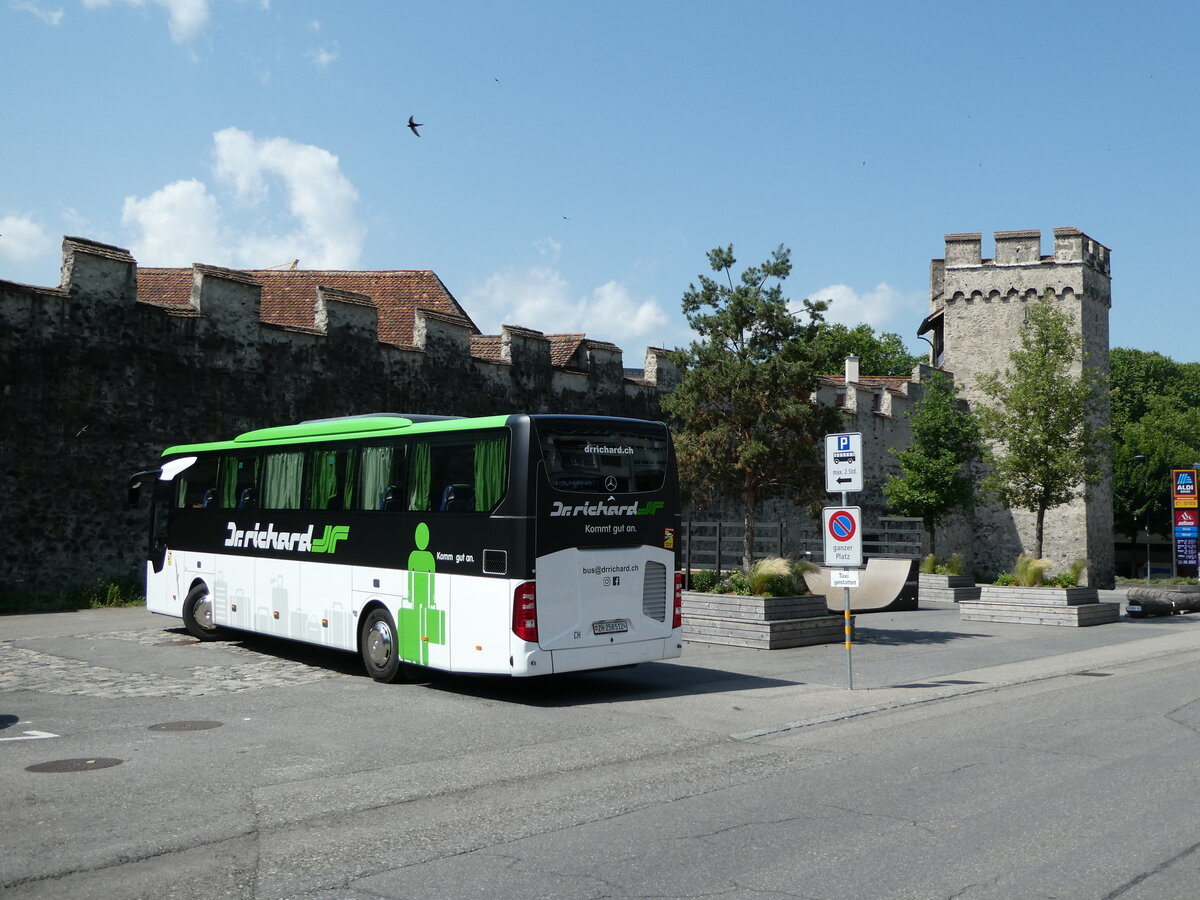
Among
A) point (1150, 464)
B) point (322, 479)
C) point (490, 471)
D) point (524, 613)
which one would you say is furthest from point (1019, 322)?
point (524, 613)

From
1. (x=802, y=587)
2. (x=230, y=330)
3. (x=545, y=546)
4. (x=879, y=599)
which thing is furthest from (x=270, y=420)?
(x=879, y=599)

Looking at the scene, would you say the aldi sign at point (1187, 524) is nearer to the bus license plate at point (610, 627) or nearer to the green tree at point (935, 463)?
the green tree at point (935, 463)

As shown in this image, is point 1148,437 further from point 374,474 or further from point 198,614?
point 374,474

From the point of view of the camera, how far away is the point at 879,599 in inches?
1078

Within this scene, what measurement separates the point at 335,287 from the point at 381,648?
735 inches

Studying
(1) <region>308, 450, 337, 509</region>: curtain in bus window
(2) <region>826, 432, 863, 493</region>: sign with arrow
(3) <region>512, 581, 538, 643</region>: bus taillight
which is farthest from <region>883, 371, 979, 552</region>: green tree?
(3) <region>512, 581, 538, 643</region>: bus taillight

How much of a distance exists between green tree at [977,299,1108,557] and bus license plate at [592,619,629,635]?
1802 centimetres

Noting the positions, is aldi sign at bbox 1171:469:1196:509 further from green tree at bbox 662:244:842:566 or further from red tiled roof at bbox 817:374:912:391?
green tree at bbox 662:244:842:566

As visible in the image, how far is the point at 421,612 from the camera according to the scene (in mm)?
12633

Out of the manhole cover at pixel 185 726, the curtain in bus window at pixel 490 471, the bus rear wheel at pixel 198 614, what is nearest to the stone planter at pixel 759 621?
the curtain in bus window at pixel 490 471

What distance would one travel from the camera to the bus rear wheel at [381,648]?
13.1 m

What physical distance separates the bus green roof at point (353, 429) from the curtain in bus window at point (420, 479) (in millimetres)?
240

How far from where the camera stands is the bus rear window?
474 inches

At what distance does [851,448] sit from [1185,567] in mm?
32119
